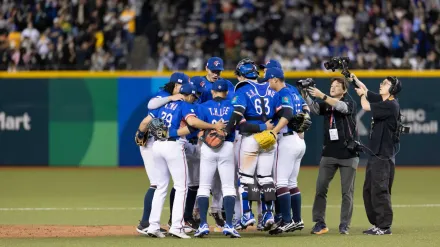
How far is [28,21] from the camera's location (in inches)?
906

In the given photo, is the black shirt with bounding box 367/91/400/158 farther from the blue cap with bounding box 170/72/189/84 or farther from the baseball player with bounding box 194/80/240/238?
the blue cap with bounding box 170/72/189/84

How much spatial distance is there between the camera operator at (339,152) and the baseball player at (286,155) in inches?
11.3

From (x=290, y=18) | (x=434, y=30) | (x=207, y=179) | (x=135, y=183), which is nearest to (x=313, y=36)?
(x=290, y=18)

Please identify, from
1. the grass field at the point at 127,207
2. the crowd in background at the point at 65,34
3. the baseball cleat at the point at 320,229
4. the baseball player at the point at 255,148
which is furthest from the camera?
the crowd in background at the point at 65,34

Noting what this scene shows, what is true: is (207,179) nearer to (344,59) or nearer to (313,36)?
(344,59)

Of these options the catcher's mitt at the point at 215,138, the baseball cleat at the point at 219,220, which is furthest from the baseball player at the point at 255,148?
the baseball cleat at the point at 219,220

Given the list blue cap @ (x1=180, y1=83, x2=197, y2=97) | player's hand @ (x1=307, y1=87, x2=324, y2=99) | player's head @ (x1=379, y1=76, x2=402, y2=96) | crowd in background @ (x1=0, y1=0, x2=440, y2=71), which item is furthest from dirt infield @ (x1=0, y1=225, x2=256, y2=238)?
crowd in background @ (x1=0, y1=0, x2=440, y2=71)

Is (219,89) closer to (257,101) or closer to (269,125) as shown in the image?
(257,101)

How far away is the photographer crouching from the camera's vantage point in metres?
11.1

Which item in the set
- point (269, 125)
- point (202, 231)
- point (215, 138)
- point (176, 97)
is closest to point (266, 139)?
point (269, 125)

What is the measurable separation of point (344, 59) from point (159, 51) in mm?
11496

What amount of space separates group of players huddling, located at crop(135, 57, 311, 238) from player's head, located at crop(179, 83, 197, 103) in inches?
0.7

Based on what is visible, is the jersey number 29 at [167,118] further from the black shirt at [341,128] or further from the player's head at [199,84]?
the black shirt at [341,128]

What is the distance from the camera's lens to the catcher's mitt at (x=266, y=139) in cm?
1082
